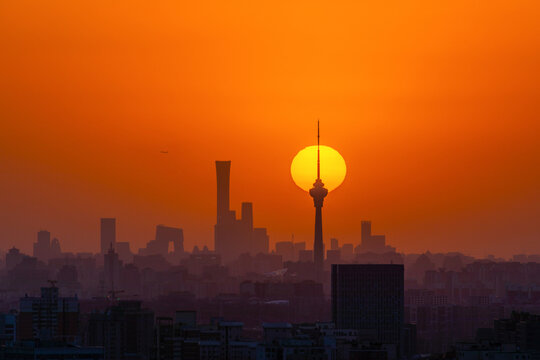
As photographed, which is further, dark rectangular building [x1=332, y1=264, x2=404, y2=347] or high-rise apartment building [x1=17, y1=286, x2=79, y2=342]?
dark rectangular building [x1=332, y1=264, x2=404, y2=347]

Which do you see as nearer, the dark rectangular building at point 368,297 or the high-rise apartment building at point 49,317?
the high-rise apartment building at point 49,317

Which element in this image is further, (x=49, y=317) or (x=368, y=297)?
(x=368, y=297)

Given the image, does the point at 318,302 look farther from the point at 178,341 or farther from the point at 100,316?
the point at 178,341

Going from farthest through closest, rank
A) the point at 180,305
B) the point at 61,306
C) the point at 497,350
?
the point at 180,305 → the point at 61,306 → the point at 497,350

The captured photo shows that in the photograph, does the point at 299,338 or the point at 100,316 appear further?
the point at 100,316

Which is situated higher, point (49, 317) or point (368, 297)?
point (368, 297)

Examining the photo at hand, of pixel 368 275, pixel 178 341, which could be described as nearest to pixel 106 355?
pixel 178 341

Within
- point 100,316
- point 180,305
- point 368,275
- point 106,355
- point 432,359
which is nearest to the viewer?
point 432,359
